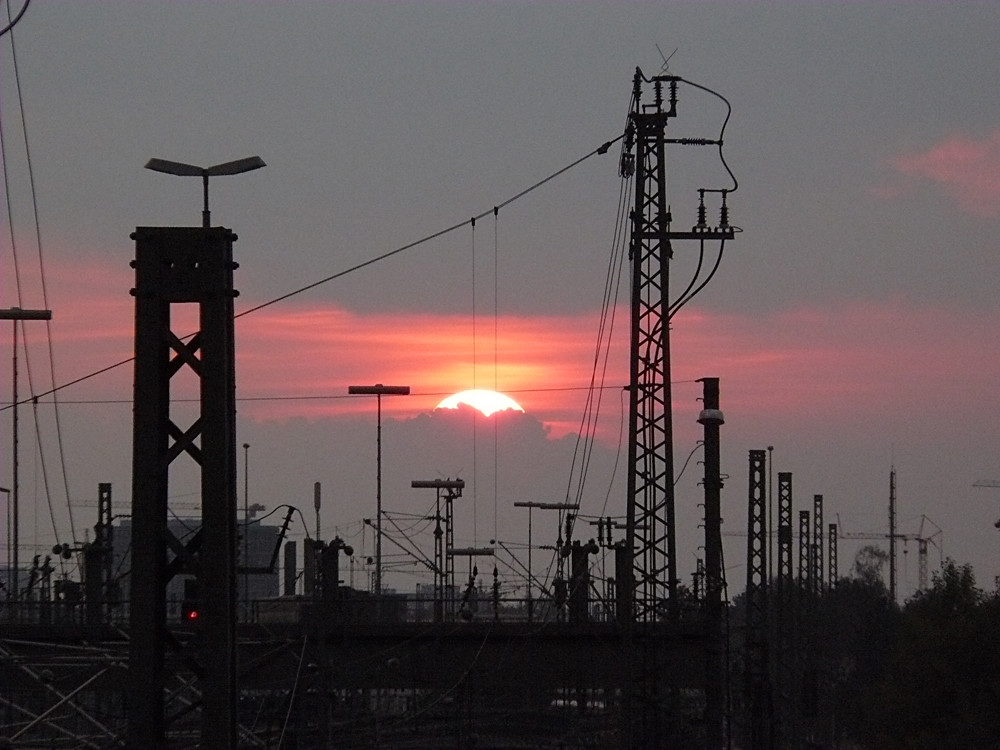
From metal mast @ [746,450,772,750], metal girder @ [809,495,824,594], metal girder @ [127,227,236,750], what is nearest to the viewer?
metal girder @ [127,227,236,750]

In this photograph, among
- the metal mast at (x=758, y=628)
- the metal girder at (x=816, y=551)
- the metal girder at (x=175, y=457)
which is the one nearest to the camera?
the metal girder at (x=175, y=457)

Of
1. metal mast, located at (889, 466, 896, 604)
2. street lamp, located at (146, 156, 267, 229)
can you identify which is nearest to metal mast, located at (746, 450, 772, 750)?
street lamp, located at (146, 156, 267, 229)

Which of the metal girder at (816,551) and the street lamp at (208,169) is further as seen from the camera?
the metal girder at (816,551)

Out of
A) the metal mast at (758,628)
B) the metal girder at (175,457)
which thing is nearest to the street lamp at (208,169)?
the metal girder at (175,457)

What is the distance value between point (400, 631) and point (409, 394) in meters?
12.6

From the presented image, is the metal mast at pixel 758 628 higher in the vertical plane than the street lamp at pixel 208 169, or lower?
lower

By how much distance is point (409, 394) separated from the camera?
54.9 m

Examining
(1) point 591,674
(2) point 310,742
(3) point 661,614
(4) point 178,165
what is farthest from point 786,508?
(4) point 178,165

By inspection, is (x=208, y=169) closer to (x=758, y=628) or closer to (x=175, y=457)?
(x=175, y=457)

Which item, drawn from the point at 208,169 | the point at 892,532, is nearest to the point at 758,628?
the point at 208,169

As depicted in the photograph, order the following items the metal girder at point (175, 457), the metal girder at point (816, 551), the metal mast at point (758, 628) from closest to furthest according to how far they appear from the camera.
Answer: the metal girder at point (175, 457)
the metal mast at point (758, 628)
the metal girder at point (816, 551)

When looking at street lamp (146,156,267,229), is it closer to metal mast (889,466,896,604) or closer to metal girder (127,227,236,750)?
metal girder (127,227,236,750)

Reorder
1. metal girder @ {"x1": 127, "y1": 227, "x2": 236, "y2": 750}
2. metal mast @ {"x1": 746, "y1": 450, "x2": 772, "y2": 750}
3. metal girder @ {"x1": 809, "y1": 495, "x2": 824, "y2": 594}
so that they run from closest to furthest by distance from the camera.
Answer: metal girder @ {"x1": 127, "y1": 227, "x2": 236, "y2": 750} → metal mast @ {"x1": 746, "y1": 450, "x2": 772, "y2": 750} → metal girder @ {"x1": 809, "y1": 495, "x2": 824, "y2": 594}

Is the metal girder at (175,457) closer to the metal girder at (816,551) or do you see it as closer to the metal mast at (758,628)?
the metal mast at (758,628)
